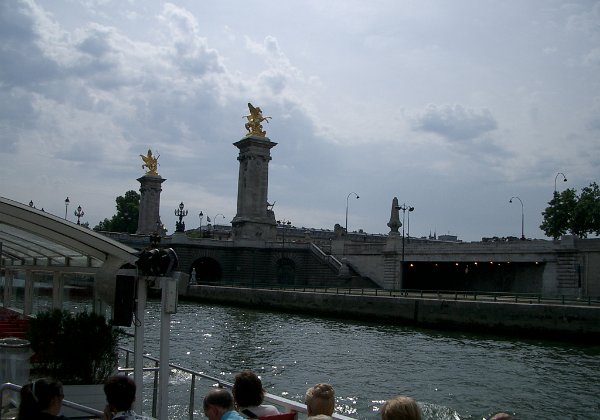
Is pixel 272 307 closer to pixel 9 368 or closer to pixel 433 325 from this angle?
pixel 433 325

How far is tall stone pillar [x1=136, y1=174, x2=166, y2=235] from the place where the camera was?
100250 millimetres

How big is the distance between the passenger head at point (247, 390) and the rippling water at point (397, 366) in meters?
6.22

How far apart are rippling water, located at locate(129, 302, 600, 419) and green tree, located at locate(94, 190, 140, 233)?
87.8m

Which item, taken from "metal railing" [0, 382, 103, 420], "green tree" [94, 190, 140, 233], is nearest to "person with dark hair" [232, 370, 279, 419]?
"metal railing" [0, 382, 103, 420]

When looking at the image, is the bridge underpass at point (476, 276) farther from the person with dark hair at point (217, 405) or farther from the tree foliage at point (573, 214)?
the person with dark hair at point (217, 405)

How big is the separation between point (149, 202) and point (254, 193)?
90.0 feet

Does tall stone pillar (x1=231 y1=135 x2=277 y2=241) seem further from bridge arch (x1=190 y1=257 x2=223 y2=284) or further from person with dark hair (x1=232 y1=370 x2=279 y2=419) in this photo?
person with dark hair (x1=232 y1=370 x2=279 y2=419)

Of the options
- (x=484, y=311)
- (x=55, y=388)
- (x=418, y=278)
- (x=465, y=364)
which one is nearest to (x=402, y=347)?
(x=465, y=364)

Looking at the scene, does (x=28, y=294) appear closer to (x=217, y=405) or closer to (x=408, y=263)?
(x=217, y=405)

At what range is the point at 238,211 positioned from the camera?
80938 millimetres

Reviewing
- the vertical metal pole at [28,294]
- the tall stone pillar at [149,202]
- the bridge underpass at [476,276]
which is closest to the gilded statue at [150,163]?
the tall stone pillar at [149,202]

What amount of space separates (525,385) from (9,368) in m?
17.3

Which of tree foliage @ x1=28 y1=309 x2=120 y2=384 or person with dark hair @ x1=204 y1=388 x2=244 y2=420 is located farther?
tree foliage @ x1=28 y1=309 x2=120 y2=384

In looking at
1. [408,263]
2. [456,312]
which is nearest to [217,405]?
[456,312]
